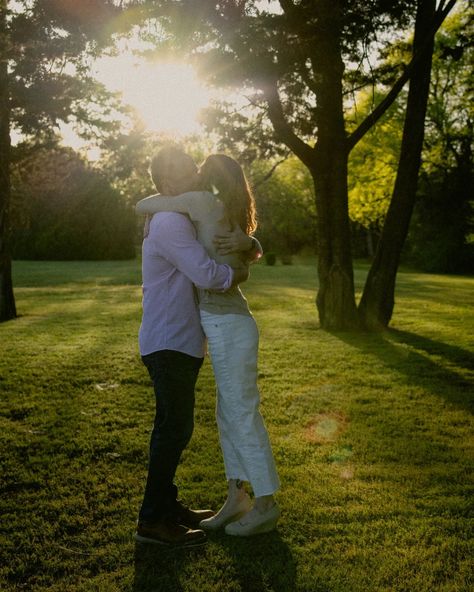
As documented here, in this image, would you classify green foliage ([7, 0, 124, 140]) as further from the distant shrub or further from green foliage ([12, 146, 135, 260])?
green foliage ([12, 146, 135, 260])

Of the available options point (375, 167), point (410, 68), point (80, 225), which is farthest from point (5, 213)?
point (80, 225)

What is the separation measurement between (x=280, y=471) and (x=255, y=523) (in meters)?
1.13

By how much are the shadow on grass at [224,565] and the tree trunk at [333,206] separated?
26.5 ft

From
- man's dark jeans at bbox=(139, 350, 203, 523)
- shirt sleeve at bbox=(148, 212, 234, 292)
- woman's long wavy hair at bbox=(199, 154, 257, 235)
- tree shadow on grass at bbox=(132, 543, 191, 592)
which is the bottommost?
tree shadow on grass at bbox=(132, 543, 191, 592)

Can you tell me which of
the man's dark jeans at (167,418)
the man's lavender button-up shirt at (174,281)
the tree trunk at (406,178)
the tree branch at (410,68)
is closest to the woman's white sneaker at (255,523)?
the man's dark jeans at (167,418)

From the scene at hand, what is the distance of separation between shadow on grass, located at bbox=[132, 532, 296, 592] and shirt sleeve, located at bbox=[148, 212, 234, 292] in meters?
1.50

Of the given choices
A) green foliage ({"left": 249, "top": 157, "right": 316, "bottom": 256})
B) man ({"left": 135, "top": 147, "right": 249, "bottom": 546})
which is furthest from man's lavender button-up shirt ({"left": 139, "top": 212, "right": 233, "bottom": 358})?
green foliage ({"left": 249, "top": 157, "right": 316, "bottom": 256})

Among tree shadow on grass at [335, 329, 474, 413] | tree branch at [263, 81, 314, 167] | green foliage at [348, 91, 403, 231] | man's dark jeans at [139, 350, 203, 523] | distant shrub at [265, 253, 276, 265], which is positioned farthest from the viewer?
distant shrub at [265, 253, 276, 265]

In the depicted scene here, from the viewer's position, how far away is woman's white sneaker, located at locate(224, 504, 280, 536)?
3500 mm

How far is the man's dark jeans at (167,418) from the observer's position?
332 centimetres

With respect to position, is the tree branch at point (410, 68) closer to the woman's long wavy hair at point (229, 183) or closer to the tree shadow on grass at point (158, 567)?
the woman's long wavy hair at point (229, 183)

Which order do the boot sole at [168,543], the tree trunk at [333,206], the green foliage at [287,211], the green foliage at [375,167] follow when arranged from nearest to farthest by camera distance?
the boot sole at [168,543], the tree trunk at [333,206], the green foliage at [375,167], the green foliage at [287,211]

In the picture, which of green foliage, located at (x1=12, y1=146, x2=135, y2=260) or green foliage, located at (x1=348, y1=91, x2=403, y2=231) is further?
green foliage, located at (x1=12, y1=146, x2=135, y2=260)

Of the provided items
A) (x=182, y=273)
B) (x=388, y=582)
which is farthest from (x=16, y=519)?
(x=388, y=582)
